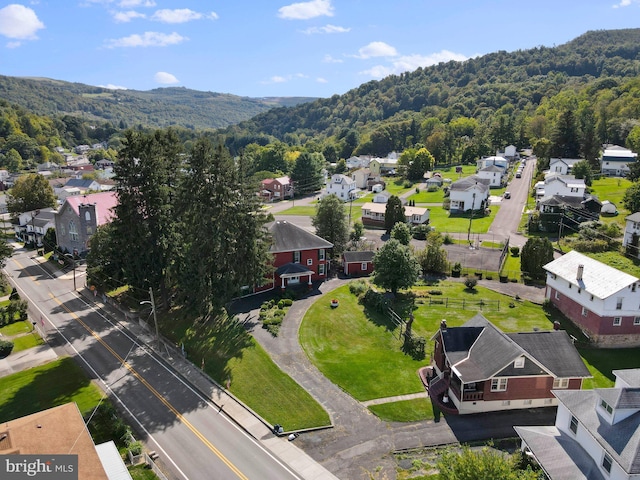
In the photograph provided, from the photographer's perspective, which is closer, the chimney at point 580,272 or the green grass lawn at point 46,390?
the green grass lawn at point 46,390

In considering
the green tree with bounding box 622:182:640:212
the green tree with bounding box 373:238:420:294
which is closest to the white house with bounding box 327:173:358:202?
the green tree with bounding box 622:182:640:212

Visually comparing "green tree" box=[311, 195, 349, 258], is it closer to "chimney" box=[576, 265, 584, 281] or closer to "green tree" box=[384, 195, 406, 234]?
"green tree" box=[384, 195, 406, 234]

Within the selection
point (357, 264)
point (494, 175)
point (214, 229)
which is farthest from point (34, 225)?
point (494, 175)

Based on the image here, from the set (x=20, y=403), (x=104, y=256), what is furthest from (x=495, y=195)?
(x=20, y=403)

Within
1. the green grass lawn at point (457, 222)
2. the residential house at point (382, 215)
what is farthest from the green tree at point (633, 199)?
the residential house at point (382, 215)

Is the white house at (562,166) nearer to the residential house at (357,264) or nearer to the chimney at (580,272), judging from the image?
the chimney at (580,272)
